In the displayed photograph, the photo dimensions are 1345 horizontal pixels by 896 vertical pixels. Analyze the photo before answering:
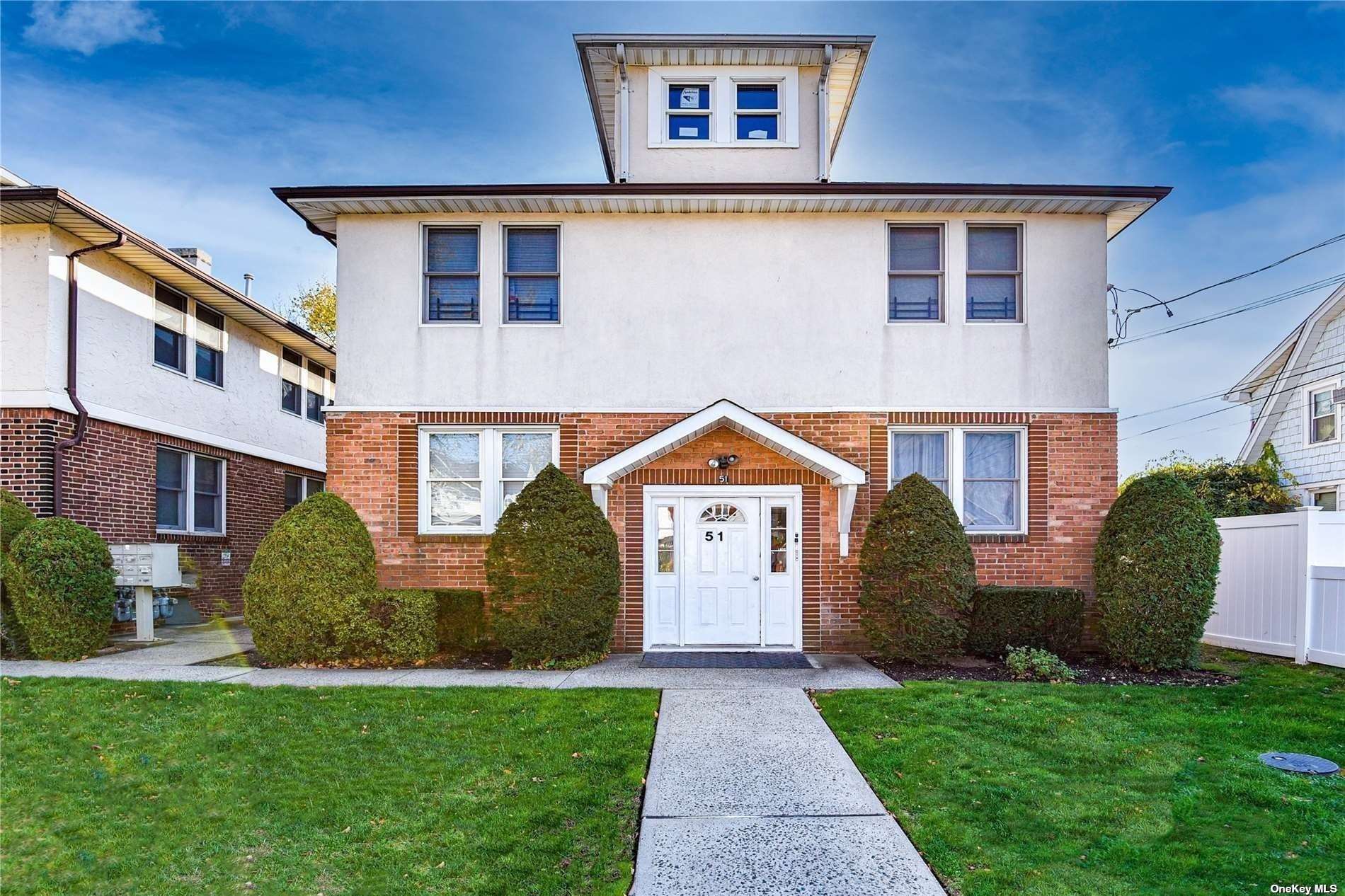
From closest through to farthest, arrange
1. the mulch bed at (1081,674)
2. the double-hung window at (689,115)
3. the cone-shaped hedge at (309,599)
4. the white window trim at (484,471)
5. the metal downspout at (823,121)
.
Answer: the mulch bed at (1081,674), the cone-shaped hedge at (309,599), the white window trim at (484,471), the metal downspout at (823,121), the double-hung window at (689,115)

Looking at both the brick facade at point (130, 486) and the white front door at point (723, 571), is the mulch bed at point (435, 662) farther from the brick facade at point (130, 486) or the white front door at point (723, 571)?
the brick facade at point (130, 486)

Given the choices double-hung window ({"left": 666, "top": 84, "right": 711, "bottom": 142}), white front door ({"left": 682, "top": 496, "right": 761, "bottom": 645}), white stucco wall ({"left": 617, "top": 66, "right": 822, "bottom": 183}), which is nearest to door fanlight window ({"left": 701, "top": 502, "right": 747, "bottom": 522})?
white front door ({"left": 682, "top": 496, "right": 761, "bottom": 645})

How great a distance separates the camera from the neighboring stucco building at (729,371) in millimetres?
11289

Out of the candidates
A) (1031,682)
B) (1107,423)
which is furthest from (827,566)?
(1107,423)

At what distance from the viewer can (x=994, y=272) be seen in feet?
38.3

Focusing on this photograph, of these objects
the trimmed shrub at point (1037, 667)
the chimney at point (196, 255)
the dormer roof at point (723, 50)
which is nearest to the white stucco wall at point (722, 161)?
Result: the dormer roof at point (723, 50)

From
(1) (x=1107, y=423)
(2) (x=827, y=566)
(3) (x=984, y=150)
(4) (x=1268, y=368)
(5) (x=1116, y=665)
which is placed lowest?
(5) (x=1116, y=665)

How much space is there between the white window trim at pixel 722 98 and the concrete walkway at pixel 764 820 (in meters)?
8.96

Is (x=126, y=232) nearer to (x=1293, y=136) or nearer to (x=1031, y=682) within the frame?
(x=1031, y=682)

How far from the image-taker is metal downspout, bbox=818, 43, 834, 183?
12.6 meters

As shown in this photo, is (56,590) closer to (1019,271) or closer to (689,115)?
(689,115)

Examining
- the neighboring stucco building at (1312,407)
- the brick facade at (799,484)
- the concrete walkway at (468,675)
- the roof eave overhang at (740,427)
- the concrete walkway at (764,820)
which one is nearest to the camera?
the concrete walkway at (764,820)

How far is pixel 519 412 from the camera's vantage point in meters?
11.5

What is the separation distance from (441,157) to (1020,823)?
18.6 m
